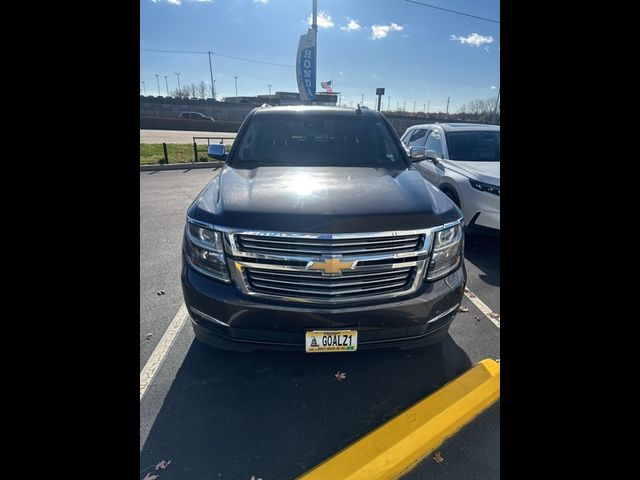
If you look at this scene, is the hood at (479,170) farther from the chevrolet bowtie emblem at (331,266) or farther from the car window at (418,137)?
the chevrolet bowtie emblem at (331,266)

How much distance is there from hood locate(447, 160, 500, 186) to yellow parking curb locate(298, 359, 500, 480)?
2.85 m

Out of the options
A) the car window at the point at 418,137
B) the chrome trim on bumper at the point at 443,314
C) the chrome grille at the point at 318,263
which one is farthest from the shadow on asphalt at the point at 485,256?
the chrome grille at the point at 318,263

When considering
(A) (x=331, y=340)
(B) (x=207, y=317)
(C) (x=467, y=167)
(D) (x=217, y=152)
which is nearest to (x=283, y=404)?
(A) (x=331, y=340)

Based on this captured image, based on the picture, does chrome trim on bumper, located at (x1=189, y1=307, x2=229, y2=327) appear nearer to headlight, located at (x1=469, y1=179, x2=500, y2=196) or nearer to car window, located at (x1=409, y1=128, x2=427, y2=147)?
headlight, located at (x1=469, y1=179, x2=500, y2=196)

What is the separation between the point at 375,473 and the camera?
165 centimetres

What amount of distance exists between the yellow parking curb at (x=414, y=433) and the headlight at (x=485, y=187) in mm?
2699

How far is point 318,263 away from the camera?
1844 mm

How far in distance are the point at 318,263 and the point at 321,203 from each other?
0.39 m

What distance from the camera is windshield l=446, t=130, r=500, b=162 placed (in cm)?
539

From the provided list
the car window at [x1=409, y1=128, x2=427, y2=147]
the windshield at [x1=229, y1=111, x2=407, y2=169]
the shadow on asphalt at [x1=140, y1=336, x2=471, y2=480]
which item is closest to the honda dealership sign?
the car window at [x1=409, y1=128, x2=427, y2=147]

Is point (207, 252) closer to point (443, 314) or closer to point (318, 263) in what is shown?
point (318, 263)

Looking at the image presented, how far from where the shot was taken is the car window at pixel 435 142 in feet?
18.8
